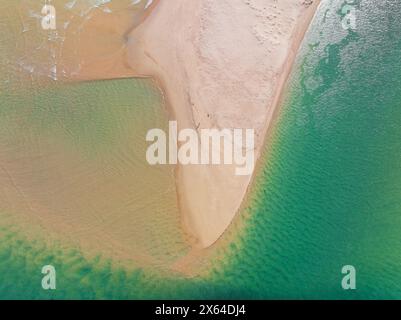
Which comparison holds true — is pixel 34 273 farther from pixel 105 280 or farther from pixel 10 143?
pixel 10 143

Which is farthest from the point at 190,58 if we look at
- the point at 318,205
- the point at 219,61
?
the point at 318,205

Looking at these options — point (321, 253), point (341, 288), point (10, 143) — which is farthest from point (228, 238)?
point (10, 143)

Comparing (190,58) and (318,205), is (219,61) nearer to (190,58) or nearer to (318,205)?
(190,58)

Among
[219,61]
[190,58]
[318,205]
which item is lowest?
[318,205]


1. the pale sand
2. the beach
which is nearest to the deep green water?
the pale sand

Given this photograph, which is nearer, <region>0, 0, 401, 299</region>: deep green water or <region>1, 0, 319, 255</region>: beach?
<region>0, 0, 401, 299</region>: deep green water

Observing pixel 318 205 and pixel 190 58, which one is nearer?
pixel 318 205

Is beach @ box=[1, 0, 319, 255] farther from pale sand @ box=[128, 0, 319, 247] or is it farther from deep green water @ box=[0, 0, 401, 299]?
deep green water @ box=[0, 0, 401, 299]
